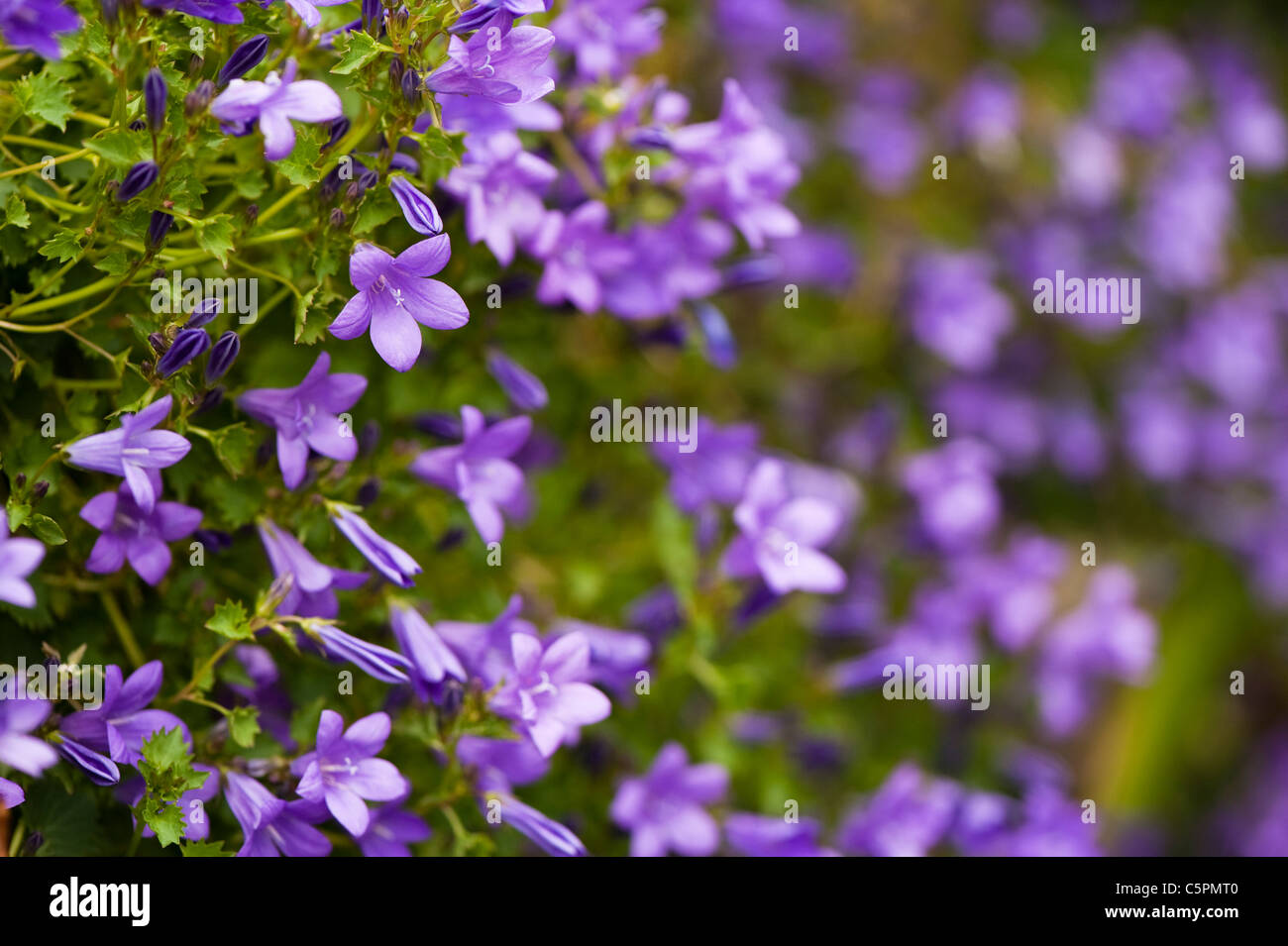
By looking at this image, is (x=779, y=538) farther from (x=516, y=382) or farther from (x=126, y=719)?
(x=126, y=719)

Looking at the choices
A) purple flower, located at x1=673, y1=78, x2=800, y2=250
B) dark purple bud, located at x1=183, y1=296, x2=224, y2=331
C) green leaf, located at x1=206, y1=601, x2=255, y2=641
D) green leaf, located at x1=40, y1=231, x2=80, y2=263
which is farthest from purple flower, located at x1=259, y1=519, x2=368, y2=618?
purple flower, located at x1=673, y1=78, x2=800, y2=250

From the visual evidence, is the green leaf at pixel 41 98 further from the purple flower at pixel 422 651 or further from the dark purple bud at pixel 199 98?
the purple flower at pixel 422 651

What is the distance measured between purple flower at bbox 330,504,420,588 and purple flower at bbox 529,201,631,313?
17.5 inches

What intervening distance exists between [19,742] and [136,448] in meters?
0.33

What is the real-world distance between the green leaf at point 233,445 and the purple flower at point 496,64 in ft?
1.51

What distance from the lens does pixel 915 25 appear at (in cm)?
297

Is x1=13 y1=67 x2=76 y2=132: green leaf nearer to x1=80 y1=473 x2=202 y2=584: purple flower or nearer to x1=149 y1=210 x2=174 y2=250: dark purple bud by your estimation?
x1=149 y1=210 x2=174 y2=250: dark purple bud

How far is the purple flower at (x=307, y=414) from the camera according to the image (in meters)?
1.27

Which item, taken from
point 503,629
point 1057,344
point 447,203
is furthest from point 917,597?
point 447,203

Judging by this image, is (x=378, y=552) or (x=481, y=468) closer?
(x=378, y=552)

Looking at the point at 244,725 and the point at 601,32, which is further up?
the point at 601,32

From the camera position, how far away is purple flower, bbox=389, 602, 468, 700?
1.35m

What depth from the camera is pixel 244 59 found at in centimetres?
121

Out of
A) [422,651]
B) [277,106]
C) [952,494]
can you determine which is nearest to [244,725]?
[422,651]
